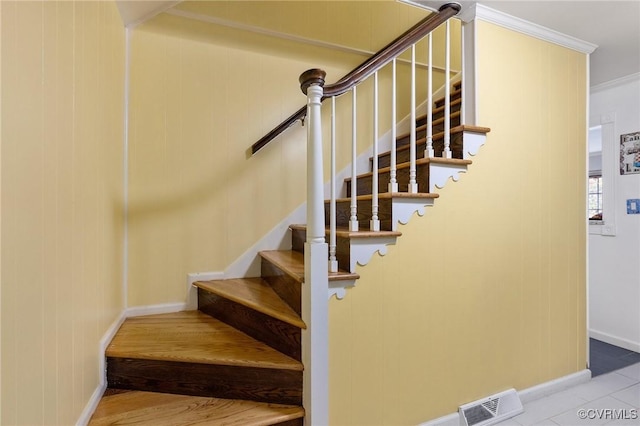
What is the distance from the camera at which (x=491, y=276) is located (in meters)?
1.94

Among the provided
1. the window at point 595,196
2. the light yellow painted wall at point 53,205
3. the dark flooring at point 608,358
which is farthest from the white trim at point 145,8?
the window at point 595,196

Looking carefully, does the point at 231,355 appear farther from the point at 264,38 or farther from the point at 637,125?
the point at 637,125

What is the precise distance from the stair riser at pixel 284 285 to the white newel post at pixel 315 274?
0.41ft

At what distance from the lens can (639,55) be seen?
2365 mm

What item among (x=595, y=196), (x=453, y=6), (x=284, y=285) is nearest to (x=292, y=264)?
(x=284, y=285)

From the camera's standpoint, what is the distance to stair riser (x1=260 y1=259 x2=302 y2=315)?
5.17 feet

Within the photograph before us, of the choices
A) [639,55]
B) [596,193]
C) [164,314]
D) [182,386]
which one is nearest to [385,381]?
[182,386]

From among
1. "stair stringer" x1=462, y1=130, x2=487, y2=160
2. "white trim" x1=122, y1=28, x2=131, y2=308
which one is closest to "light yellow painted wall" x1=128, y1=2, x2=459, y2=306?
"white trim" x1=122, y1=28, x2=131, y2=308

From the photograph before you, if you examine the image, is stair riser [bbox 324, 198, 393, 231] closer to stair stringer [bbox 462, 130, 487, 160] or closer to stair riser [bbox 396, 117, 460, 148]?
stair stringer [bbox 462, 130, 487, 160]

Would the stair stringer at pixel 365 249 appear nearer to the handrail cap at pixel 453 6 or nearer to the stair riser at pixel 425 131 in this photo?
the stair riser at pixel 425 131

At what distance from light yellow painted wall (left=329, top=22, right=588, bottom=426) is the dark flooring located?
0.34 meters

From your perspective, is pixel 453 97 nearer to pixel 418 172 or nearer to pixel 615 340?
pixel 418 172

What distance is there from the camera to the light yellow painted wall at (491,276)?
5.27 feet

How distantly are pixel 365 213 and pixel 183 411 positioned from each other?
1273 mm
